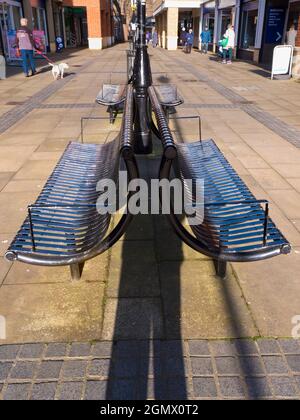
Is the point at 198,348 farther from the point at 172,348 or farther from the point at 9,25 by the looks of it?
the point at 9,25

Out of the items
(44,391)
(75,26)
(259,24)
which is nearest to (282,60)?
(259,24)

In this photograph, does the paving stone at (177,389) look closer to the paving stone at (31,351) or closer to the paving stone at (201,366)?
the paving stone at (201,366)

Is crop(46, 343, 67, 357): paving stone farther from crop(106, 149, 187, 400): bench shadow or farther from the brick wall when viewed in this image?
the brick wall

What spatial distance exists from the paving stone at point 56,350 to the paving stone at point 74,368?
86 mm

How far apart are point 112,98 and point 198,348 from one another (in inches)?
250

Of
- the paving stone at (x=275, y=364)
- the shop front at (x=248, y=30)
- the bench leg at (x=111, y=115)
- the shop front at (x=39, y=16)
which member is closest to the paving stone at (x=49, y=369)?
the paving stone at (x=275, y=364)

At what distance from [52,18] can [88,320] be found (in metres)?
32.9

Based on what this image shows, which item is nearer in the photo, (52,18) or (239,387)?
(239,387)

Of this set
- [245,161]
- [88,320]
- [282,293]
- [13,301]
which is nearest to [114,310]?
[88,320]

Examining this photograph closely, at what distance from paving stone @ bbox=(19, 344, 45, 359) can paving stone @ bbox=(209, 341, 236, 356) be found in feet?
3.51

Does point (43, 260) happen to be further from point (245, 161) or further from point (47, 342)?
point (245, 161)

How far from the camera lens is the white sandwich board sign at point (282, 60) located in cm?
1385

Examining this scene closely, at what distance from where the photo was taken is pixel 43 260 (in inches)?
101

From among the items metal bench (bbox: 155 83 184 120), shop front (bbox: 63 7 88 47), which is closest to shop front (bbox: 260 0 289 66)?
metal bench (bbox: 155 83 184 120)
